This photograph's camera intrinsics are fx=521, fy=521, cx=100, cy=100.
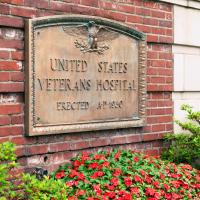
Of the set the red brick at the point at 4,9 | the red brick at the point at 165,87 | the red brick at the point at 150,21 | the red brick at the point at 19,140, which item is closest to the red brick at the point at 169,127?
the red brick at the point at 165,87

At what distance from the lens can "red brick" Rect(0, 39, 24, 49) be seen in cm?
457

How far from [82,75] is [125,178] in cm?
115

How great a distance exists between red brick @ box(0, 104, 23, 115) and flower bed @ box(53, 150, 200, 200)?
0.71 metres

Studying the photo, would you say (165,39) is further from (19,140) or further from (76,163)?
(19,140)

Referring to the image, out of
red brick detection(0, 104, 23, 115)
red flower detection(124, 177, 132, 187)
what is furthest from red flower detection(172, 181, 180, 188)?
red brick detection(0, 104, 23, 115)

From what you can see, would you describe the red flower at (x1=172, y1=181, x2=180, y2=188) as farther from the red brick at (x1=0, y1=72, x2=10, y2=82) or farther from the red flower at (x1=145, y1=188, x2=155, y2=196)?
the red brick at (x1=0, y1=72, x2=10, y2=82)

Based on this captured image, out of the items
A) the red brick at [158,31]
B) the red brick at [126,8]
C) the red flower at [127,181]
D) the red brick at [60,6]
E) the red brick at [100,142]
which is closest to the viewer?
the red flower at [127,181]

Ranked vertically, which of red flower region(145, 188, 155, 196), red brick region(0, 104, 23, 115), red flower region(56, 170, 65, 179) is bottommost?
red flower region(145, 188, 155, 196)

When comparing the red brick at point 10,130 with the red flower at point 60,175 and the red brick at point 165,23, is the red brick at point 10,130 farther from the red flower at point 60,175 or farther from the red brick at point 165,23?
the red brick at point 165,23

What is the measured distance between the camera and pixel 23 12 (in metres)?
4.73

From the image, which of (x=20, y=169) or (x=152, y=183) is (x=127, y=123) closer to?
(x=152, y=183)

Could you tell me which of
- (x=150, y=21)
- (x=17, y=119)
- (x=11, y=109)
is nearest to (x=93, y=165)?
(x=17, y=119)

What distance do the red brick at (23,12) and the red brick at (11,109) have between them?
0.82 m

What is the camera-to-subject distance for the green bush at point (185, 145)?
6188 mm
